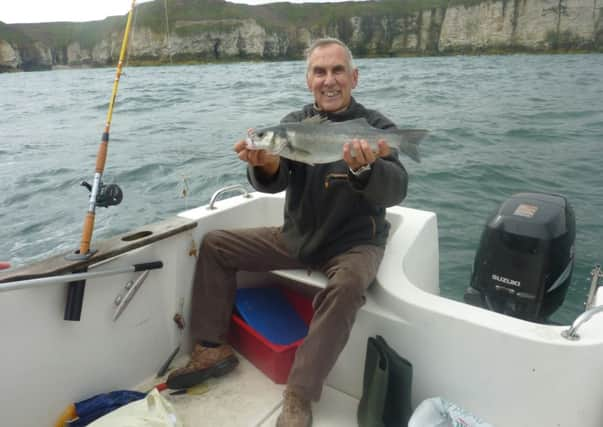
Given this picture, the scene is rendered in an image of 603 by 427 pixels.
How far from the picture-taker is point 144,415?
2287 millimetres

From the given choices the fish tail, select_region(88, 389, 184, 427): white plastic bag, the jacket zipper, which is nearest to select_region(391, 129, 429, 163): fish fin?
the fish tail

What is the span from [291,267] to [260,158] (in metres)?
0.86

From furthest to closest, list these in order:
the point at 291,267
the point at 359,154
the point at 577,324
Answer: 1. the point at 291,267
2. the point at 359,154
3. the point at 577,324

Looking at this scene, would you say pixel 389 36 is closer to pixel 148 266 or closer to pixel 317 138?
pixel 317 138

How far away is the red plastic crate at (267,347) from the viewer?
286 centimetres

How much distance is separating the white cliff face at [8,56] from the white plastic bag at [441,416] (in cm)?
13135

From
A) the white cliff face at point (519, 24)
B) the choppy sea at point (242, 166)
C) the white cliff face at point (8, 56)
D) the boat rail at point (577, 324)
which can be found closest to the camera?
the boat rail at point (577, 324)

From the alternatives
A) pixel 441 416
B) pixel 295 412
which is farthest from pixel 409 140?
pixel 295 412

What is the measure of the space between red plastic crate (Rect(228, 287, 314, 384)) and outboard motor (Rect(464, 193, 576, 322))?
1399 millimetres

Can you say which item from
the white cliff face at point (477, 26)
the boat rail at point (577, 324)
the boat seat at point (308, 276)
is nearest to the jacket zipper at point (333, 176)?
the boat seat at point (308, 276)

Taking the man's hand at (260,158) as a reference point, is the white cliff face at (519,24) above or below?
above

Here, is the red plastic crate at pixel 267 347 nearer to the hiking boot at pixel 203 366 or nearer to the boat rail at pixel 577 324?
the hiking boot at pixel 203 366

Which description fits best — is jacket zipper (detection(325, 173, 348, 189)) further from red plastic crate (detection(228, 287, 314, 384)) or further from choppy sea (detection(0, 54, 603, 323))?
choppy sea (detection(0, 54, 603, 323))

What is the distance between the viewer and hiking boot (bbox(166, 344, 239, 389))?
2.81 meters
